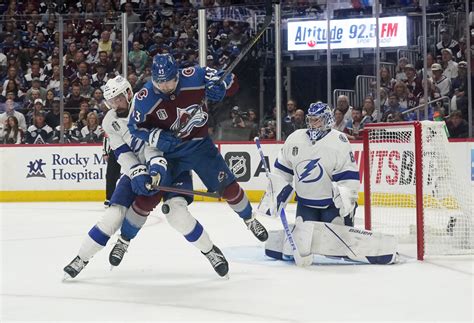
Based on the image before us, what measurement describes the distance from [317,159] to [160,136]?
3.47ft

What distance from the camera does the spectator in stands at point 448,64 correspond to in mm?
8578

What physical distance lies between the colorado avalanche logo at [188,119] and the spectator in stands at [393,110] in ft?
15.3

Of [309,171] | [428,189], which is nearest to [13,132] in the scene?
[309,171]

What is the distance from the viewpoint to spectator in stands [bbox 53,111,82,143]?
381 inches

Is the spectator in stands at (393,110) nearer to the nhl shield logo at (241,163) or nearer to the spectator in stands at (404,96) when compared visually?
the spectator in stands at (404,96)

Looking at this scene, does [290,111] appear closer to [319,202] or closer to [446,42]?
[446,42]

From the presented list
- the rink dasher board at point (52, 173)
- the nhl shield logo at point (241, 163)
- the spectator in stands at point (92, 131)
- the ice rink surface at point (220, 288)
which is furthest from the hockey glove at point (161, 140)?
the spectator in stands at point (92, 131)

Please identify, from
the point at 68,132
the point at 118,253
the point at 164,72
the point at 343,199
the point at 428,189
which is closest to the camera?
the point at 164,72

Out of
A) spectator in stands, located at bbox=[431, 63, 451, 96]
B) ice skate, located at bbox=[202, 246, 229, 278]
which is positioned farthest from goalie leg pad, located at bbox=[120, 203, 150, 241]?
spectator in stands, located at bbox=[431, 63, 451, 96]

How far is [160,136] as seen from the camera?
425 cm

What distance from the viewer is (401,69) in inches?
342

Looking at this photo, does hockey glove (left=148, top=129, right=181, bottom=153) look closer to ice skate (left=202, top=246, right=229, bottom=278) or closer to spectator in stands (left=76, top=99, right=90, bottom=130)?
ice skate (left=202, top=246, right=229, bottom=278)

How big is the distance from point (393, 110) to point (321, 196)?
401cm

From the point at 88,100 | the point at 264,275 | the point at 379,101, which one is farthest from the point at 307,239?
the point at 88,100
